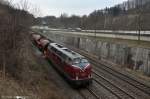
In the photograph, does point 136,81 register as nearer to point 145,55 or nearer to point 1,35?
point 145,55

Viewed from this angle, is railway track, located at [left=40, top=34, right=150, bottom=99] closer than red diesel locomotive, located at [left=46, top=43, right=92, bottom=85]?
Yes

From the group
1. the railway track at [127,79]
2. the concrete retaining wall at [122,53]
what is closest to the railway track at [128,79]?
the railway track at [127,79]

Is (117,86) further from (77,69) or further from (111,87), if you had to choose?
(77,69)

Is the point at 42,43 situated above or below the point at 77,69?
above

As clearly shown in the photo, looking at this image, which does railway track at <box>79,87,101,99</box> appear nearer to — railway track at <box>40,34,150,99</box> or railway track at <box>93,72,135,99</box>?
railway track at <box>40,34,150,99</box>

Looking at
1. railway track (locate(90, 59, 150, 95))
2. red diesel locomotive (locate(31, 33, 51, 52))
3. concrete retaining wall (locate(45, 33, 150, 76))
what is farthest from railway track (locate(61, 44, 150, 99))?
red diesel locomotive (locate(31, 33, 51, 52))

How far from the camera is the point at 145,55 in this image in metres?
23.4

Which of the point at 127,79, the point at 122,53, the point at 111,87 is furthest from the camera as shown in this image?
the point at 122,53

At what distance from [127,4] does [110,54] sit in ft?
501

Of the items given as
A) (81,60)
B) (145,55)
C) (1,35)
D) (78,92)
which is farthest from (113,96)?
(1,35)

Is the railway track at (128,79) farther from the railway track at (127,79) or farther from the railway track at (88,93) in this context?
the railway track at (88,93)

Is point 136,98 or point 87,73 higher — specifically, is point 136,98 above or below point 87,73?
below

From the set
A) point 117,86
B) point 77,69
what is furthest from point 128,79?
point 77,69

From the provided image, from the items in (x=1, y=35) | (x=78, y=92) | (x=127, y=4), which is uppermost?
(x=127, y=4)
